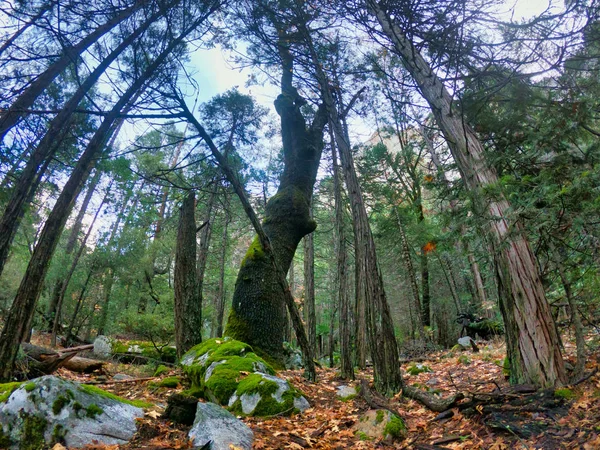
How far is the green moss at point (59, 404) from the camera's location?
2618 millimetres

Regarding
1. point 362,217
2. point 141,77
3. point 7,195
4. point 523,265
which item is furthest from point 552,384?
point 7,195

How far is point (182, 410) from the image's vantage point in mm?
3328

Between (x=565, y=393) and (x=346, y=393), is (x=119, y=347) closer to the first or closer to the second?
(x=346, y=393)

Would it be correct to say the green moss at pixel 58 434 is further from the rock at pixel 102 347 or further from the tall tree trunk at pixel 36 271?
the rock at pixel 102 347

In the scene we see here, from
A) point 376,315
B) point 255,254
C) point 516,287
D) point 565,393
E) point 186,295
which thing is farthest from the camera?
point 255,254

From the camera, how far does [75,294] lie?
1397cm

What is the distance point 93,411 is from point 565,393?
167 inches

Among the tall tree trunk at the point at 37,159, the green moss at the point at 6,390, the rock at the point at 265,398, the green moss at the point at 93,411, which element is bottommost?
the rock at the point at 265,398

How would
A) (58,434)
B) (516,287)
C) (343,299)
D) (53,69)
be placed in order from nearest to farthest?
(58,434) < (516,287) < (53,69) < (343,299)

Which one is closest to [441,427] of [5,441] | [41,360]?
[5,441]

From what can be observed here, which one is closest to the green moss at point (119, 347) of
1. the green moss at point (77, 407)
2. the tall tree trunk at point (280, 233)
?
the tall tree trunk at point (280, 233)

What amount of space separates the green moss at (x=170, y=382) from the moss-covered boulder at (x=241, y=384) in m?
0.21

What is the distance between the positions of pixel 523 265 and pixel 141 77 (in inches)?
260

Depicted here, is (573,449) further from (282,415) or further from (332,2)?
(332,2)
